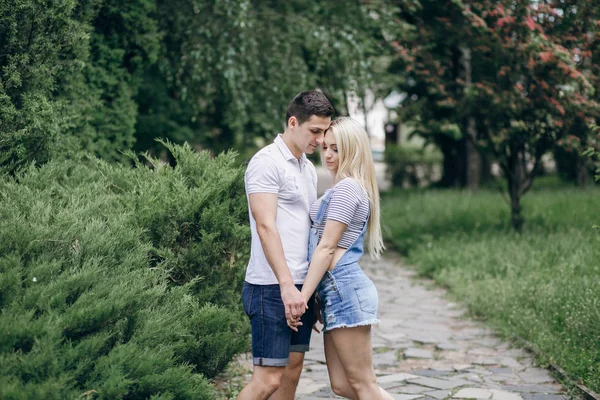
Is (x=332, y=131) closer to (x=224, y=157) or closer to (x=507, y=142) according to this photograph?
(x=224, y=157)

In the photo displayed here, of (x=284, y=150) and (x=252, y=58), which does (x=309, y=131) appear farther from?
(x=252, y=58)

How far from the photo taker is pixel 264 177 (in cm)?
407

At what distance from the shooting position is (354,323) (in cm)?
410

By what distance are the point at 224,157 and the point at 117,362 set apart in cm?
241

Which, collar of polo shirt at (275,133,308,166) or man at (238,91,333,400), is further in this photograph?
collar of polo shirt at (275,133,308,166)

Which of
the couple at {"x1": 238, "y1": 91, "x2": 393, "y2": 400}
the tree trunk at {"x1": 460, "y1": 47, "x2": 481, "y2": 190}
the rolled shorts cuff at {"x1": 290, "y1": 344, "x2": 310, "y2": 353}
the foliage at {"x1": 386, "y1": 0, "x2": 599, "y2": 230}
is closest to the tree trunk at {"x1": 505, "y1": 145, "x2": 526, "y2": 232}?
the foliage at {"x1": 386, "y1": 0, "x2": 599, "y2": 230}

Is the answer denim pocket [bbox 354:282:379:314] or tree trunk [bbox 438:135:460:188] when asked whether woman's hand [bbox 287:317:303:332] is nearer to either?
denim pocket [bbox 354:282:379:314]

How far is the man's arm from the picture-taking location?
3.96 meters

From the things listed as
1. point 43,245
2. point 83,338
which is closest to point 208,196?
point 43,245

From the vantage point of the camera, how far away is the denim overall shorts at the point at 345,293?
412 centimetres

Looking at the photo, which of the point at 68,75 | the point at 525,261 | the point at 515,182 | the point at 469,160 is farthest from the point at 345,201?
the point at 469,160

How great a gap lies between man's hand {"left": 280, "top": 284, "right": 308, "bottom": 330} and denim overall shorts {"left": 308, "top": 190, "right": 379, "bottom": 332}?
236mm

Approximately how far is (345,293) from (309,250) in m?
0.33

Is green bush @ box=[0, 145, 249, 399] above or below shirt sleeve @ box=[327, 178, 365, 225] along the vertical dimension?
below
